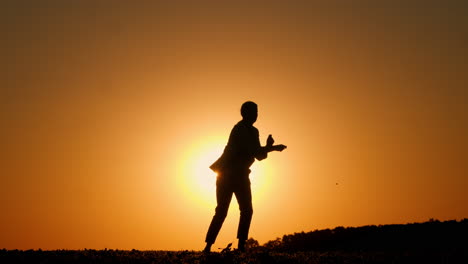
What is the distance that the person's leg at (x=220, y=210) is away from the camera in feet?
44.1

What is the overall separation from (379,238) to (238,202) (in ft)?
20.7

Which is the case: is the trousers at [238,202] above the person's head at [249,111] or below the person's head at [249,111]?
below

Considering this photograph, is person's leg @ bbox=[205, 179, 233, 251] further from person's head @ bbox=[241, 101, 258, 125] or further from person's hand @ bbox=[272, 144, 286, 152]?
person's head @ bbox=[241, 101, 258, 125]

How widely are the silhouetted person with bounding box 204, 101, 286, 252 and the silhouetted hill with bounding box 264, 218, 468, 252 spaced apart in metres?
4.32

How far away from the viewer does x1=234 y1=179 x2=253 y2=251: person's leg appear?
13461 millimetres

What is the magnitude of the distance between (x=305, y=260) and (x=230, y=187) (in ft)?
8.41

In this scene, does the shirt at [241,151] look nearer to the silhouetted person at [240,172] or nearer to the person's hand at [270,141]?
the silhouetted person at [240,172]

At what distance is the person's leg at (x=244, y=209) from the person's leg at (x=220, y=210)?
0.19 metres

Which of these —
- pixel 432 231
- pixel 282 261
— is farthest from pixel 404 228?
pixel 282 261

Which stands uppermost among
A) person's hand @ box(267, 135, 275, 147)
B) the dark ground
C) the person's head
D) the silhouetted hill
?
the person's head

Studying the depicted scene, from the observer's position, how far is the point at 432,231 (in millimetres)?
18656

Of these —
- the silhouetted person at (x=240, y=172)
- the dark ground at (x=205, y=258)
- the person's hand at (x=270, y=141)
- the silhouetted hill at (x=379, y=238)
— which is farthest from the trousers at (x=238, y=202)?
the silhouetted hill at (x=379, y=238)

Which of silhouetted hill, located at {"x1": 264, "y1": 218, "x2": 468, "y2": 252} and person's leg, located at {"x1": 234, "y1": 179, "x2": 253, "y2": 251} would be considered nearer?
person's leg, located at {"x1": 234, "y1": 179, "x2": 253, "y2": 251}

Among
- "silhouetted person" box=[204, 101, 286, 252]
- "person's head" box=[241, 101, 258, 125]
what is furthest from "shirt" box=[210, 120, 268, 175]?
"person's head" box=[241, 101, 258, 125]
